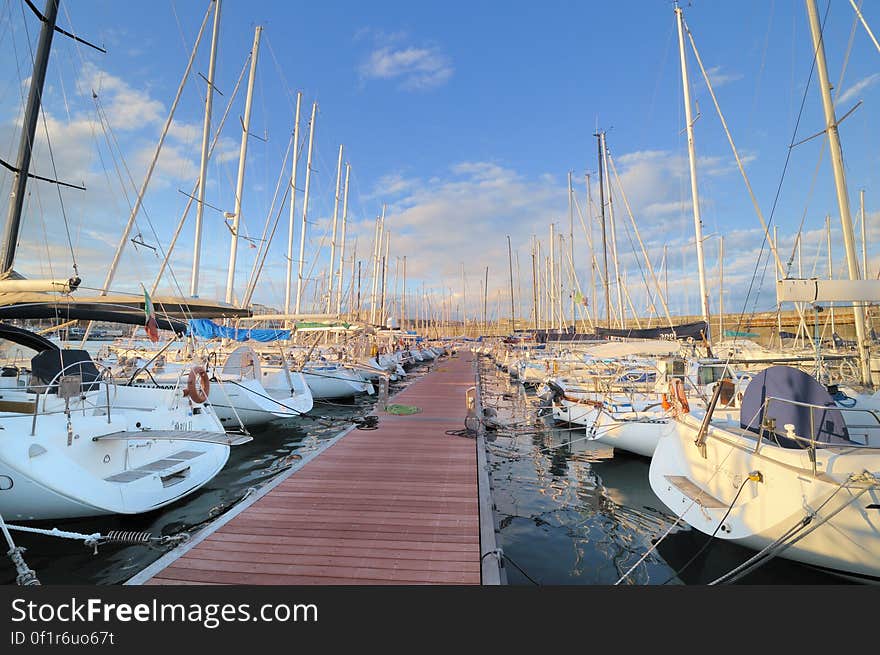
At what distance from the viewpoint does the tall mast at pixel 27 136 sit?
9.03 meters

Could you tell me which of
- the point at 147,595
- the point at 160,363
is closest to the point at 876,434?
the point at 147,595

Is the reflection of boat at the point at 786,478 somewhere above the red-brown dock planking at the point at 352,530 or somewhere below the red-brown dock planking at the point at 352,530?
above

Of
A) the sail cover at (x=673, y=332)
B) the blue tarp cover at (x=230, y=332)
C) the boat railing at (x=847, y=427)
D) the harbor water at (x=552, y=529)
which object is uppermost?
the blue tarp cover at (x=230, y=332)

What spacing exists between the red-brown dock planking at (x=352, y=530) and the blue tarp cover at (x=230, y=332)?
417 inches

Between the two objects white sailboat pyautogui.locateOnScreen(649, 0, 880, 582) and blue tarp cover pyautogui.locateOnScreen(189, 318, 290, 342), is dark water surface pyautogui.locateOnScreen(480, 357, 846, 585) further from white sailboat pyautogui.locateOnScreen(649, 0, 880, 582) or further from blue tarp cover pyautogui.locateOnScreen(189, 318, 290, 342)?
blue tarp cover pyautogui.locateOnScreen(189, 318, 290, 342)

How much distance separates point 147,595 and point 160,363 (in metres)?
16.3

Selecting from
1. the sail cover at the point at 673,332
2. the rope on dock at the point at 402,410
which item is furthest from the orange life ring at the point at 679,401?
the rope on dock at the point at 402,410

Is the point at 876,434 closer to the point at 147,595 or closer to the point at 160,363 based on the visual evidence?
the point at 147,595

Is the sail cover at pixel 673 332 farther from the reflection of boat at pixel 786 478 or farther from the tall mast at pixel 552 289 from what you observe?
the tall mast at pixel 552 289

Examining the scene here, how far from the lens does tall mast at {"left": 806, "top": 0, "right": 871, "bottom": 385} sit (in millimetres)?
8531

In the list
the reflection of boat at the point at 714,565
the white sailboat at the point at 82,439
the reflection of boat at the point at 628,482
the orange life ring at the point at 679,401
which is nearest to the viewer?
the reflection of boat at the point at 714,565

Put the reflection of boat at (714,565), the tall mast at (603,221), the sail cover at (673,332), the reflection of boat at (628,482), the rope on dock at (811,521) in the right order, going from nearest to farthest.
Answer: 1. the rope on dock at (811,521)
2. the reflection of boat at (714,565)
3. the reflection of boat at (628,482)
4. the sail cover at (673,332)
5. the tall mast at (603,221)

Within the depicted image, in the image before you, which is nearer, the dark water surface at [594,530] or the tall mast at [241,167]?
the dark water surface at [594,530]

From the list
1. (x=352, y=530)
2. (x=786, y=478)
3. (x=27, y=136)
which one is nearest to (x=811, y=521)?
(x=786, y=478)
